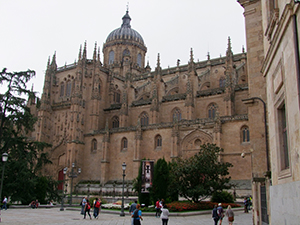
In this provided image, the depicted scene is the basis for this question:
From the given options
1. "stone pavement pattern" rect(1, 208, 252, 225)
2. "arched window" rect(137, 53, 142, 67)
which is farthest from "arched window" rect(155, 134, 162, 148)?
"arched window" rect(137, 53, 142, 67)

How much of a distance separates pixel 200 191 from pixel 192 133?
15787 millimetres

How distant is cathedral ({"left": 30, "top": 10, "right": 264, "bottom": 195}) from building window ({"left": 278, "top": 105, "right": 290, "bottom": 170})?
973 inches

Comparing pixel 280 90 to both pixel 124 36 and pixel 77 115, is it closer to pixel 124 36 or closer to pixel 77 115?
pixel 77 115

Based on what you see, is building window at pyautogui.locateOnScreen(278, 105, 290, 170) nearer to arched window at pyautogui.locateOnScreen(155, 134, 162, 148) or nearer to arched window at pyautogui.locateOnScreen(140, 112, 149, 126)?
arched window at pyautogui.locateOnScreen(155, 134, 162, 148)

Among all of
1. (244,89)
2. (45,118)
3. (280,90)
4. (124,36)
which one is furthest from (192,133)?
(124,36)

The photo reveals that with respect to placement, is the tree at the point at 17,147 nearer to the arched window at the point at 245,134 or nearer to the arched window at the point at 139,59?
the arched window at the point at 245,134

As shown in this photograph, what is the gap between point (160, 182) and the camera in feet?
78.1

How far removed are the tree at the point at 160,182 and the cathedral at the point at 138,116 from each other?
37.9 feet

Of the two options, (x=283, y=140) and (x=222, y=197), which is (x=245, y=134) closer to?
(x=222, y=197)

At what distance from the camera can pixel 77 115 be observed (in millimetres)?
47781

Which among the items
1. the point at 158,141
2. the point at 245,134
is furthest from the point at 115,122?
the point at 245,134

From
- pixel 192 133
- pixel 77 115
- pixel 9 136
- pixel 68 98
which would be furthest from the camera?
pixel 68 98

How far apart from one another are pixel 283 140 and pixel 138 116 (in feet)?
131

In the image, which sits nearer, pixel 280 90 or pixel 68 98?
pixel 280 90
